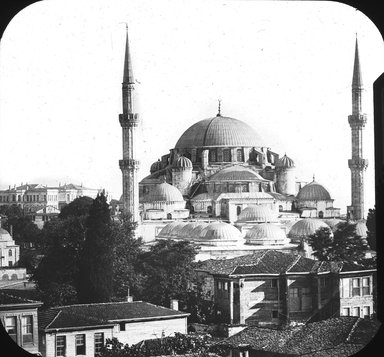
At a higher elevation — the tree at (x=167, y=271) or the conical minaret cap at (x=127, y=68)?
the conical minaret cap at (x=127, y=68)

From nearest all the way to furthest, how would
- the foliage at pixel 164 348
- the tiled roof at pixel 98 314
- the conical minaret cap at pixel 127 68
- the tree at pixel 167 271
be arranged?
the foliage at pixel 164 348 → the tiled roof at pixel 98 314 → the tree at pixel 167 271 → the conical minaret cap at pixel 127 68

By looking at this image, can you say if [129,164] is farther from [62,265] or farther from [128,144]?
[62,265]

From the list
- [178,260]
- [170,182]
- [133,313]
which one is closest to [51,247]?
[178,260]

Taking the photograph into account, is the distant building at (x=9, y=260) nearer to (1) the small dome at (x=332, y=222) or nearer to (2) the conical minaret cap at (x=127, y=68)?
(2) the conical minaret cap at (x=127, y=68)

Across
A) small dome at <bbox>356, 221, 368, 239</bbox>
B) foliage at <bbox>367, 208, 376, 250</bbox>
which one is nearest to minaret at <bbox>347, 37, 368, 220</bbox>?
small dome at <bbox>356, 221, 368, 239</bbox>

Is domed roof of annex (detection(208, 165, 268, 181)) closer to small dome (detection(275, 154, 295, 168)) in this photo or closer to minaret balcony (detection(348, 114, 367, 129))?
small dome (detection(275, 154, 295, 168))

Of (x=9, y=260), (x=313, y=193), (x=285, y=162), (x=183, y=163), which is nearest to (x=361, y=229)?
(x=313, y=193)

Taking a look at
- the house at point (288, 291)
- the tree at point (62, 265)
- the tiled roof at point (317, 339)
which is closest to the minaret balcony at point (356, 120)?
the house at point (288, 291)
